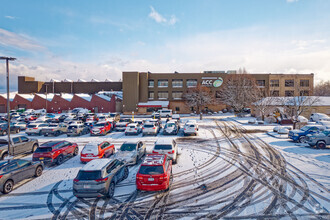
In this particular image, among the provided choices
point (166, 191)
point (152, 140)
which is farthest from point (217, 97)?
point (166, 191)

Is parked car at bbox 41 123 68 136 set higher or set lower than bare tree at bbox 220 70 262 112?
lower

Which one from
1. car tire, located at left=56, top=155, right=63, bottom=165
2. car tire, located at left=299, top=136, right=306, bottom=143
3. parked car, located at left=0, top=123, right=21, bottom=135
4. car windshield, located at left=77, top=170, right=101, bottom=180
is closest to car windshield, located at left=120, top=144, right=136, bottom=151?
car tire, located at left=56, top=155, right=63, bottom=165

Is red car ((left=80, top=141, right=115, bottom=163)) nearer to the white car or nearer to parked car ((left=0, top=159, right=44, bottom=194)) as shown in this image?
parked car ((left=0, top=159, right=44, bottom=194))

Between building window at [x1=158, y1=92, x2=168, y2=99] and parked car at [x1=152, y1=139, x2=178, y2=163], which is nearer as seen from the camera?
parked car at [x1=152, y1=139, x2=178, y2=163]

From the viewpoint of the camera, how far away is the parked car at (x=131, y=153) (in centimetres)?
1549

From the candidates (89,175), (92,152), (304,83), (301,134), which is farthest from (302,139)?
(304,83)

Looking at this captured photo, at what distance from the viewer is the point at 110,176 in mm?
11078

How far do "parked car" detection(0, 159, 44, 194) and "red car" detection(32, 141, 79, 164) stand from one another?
1.69 m

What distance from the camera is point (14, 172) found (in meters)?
12.2

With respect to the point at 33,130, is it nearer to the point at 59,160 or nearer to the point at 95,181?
the point at 59,160

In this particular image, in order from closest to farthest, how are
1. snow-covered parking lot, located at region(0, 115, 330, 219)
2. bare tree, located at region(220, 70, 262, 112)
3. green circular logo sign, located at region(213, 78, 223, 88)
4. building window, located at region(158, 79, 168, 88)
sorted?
snow-covered parking lot, located at region(0, 115, 330, 219)
bare tree, located at region(220, 70, 262, 112)
green circular logo sign, located at region(213, 78, 223, 88)
building window, located at region(158, 79, 168, 88)

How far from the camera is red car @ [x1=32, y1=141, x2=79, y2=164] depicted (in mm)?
15852

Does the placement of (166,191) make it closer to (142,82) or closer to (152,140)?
(152,140)

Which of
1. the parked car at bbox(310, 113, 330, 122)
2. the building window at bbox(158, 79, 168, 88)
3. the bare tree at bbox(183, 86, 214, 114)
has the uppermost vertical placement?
the building window at bbox(158, 79, 168, 88)
